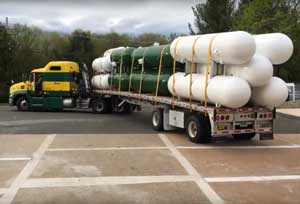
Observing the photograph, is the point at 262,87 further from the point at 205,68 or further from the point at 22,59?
the point at 22,59

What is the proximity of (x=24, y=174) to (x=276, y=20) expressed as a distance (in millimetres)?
26777

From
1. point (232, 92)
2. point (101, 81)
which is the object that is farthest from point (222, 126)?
point (101, 81)

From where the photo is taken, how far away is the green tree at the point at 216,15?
45.0 m

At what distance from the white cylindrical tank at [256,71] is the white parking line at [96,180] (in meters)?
3.86

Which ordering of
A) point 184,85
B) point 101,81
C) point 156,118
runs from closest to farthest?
point 184,85
point 156,118
point 101,81

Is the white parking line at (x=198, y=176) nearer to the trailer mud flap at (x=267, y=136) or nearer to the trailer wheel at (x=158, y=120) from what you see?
the trailer wheel at (x=158, y=120)

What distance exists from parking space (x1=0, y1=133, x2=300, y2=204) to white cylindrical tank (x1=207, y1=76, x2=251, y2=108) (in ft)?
4.35

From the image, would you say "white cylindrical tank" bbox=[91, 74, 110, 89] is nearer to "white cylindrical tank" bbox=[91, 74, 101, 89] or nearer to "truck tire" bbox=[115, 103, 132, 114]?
"white cylindrical tank" bbox=[91, 74, 101, 89]

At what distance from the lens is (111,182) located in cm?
912

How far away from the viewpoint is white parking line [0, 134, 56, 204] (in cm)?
808

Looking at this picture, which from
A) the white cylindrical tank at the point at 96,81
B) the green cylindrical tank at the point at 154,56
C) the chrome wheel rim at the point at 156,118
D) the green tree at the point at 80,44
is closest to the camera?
the green cylindrical tank at the point at 154,56

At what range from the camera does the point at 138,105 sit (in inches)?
861

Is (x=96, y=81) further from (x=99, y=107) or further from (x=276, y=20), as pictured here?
(x=276, y=20)

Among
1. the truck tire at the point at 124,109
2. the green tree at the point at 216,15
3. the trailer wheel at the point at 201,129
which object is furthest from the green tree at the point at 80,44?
the trailer wheel at the point at 201,129
